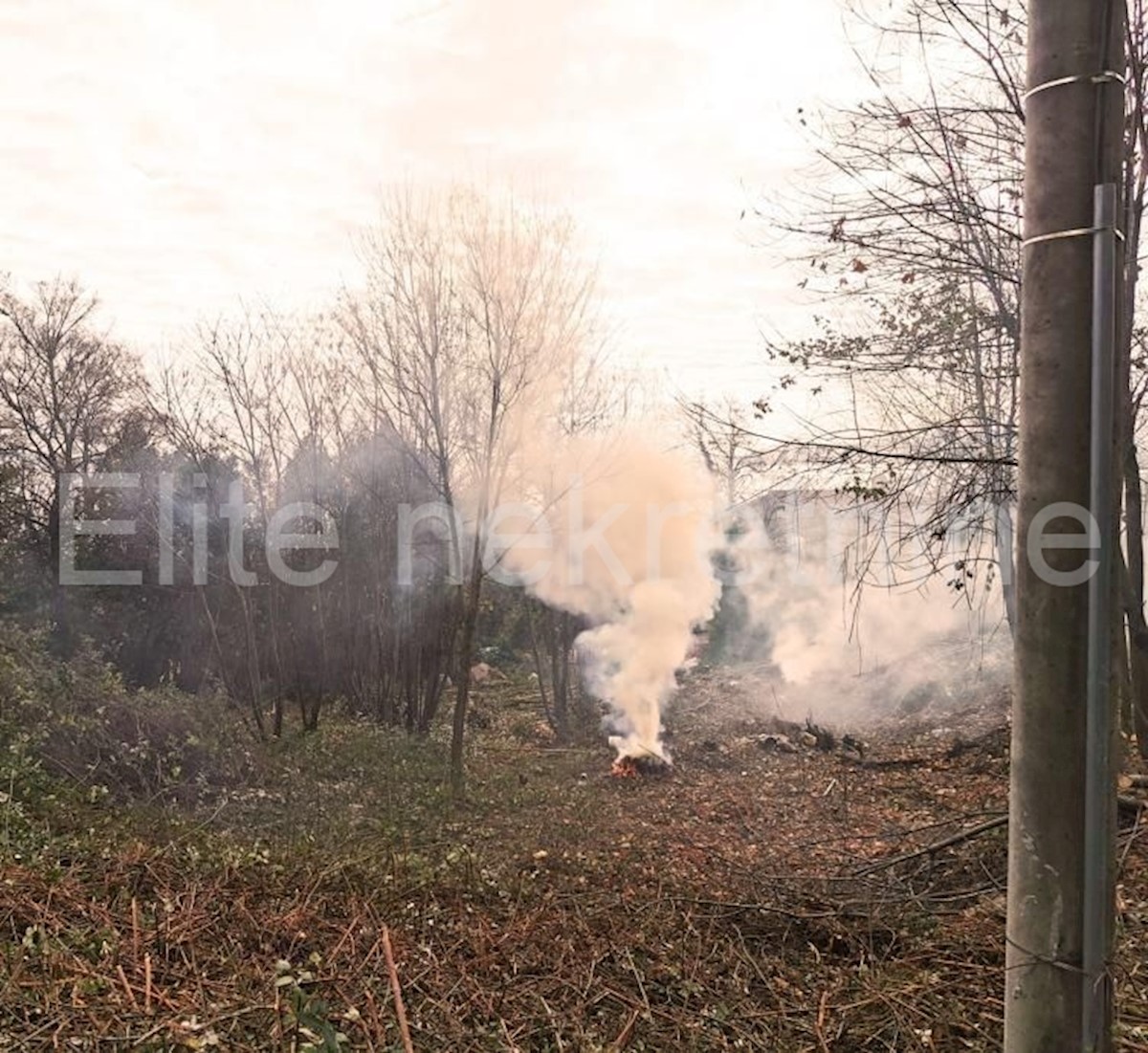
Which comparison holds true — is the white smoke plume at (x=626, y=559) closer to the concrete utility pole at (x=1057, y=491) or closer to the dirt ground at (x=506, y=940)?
the dirt ground at (x=506, y=940)

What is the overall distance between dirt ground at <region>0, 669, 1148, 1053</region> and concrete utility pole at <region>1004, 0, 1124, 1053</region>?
6.21ft

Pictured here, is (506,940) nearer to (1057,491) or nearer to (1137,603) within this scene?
(1057,491)

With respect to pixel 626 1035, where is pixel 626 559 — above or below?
above

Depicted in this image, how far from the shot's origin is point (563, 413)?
1524cm

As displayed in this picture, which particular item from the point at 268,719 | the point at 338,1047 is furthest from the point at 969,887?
the point at 268,719

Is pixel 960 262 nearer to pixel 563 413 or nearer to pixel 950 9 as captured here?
pixel 950 9

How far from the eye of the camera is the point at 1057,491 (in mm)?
1811

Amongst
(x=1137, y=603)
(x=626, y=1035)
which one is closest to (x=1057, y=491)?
(x=626, y=1035)

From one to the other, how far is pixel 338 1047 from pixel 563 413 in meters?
12.7

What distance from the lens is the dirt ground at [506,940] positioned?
11.5 feet

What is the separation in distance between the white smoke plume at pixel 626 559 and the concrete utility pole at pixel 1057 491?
500 inches

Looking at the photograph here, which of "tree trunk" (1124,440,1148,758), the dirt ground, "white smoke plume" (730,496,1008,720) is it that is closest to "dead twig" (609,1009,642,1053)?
the dirt ground

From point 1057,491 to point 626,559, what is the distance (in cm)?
1599

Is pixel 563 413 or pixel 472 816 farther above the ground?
pixel 563 413
